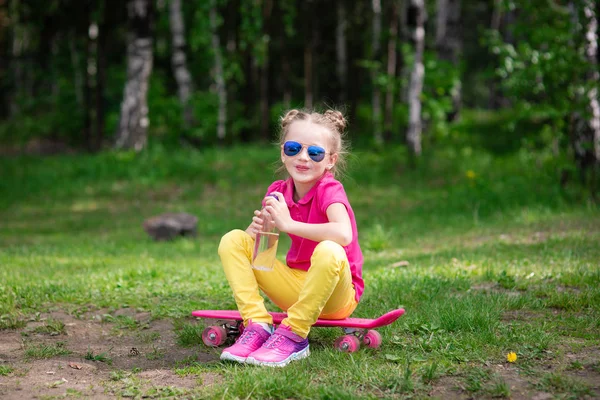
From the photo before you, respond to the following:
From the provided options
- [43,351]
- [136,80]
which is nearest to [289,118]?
[43,351]

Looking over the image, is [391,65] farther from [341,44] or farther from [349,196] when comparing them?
[349,196]

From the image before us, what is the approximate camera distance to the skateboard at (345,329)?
400 cm

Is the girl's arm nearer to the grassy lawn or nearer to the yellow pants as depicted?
the yellow pants

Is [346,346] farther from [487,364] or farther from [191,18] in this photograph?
[191,18]

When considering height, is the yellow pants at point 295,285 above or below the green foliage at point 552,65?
below

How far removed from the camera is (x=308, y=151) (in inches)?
164

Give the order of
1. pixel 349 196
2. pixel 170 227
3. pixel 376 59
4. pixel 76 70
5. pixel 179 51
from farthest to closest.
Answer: pixel 76 70, pixel 376 59, pixel 179 51, pixel 349 196, pixel 170 227

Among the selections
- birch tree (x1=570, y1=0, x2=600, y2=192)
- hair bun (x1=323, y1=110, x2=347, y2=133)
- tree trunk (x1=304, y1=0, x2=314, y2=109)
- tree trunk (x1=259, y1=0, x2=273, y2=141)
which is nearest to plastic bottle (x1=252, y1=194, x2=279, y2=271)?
hair bun (x1=323, y1=110, x2=347, y2=133)

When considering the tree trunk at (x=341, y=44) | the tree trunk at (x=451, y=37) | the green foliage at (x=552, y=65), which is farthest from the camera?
the tree trunk at (x=341, y=44)

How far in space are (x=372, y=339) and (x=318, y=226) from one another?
2.48 feet

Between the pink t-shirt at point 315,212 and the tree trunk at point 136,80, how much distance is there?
1165 centimetres

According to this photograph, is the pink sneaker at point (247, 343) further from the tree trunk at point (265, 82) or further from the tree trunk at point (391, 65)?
the tree trunk at point (265, 82)

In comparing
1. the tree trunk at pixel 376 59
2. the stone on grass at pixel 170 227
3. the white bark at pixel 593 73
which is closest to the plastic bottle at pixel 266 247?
the stone on grass at pixel 170 227

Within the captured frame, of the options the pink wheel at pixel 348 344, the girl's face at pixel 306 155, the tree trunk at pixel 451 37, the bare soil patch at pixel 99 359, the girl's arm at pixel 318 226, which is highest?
the tree trunk at pixel 451 37
